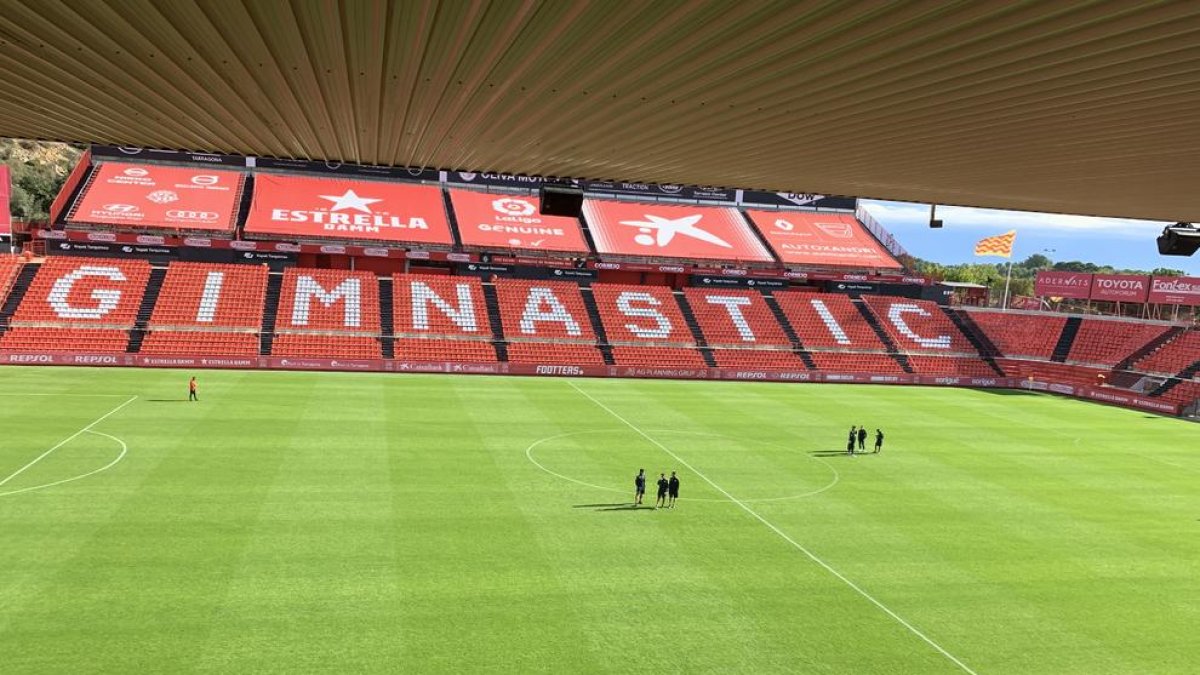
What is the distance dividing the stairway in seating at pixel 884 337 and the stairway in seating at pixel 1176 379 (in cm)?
1514

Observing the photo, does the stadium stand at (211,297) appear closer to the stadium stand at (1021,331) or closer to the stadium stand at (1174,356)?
the stadium stand at (1021,331)

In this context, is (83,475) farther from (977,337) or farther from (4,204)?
(977,337)

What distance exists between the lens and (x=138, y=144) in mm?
12836

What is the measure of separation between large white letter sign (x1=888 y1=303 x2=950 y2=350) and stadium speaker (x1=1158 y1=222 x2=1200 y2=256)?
4596cm

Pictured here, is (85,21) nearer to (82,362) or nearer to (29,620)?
(29,620)

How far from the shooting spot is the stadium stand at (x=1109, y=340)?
181ft

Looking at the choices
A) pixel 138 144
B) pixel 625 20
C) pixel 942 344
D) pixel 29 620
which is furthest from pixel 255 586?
pixel 942 344

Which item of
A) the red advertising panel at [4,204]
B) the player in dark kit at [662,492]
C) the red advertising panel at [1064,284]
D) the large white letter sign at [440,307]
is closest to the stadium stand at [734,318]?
the large white letter sign at [440,307]

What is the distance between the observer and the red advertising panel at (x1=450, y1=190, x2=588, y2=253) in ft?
194

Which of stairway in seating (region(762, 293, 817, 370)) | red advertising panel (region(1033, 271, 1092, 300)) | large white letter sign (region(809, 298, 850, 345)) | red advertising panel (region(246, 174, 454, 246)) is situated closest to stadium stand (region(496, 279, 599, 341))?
red advertising panel (region(246, 174, 454, 246))

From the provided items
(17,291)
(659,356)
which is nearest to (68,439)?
(17,291)

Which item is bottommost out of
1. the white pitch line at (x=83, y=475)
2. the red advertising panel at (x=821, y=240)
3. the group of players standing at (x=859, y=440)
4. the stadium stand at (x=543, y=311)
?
the white pitch line at (x=83, y=475)

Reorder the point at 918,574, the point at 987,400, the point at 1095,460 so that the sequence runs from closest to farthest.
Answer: the point at 918,574 → the point at 1095,460 → the point at 987,400

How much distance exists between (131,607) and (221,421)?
656 inches
